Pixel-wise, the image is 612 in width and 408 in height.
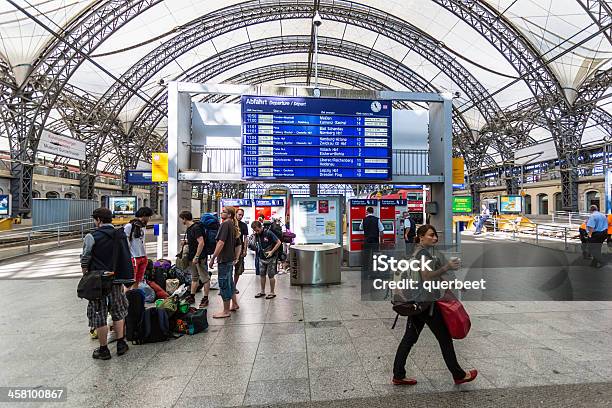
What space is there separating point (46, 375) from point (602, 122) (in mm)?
46141

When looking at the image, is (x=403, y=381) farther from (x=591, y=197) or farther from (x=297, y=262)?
(x=591, y=197)

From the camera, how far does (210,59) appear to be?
3142cm

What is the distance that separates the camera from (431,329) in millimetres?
3113

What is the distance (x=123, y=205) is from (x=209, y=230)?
24.5 m

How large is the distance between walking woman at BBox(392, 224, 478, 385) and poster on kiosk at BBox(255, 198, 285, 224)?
10812 mm

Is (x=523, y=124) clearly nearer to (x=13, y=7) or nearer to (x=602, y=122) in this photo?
(x=602, y=122)

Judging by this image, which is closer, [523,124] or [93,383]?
[93,383]

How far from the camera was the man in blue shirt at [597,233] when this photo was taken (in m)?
8.92

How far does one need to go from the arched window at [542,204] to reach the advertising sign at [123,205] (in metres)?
49.8

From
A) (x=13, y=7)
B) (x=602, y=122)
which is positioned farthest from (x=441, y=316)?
(x=602, y=122)

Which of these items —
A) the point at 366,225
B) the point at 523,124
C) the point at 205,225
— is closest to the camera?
the point at 205,225

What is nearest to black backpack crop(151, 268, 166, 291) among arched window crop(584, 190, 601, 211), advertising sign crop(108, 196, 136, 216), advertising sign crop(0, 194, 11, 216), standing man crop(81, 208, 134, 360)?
standing man crop(81, 208, 134, 360)

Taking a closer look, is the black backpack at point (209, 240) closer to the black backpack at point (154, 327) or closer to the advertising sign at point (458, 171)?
the black backpack at point (154, 327)

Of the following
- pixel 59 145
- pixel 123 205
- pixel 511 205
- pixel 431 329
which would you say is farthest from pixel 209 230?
pixel 511 205
